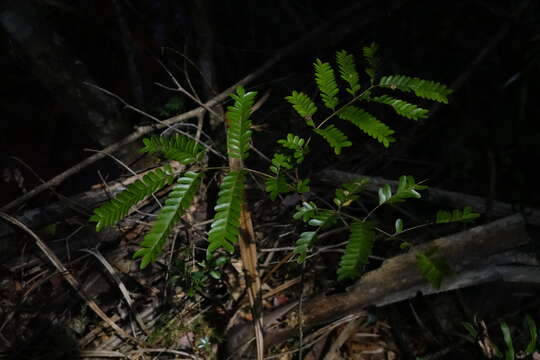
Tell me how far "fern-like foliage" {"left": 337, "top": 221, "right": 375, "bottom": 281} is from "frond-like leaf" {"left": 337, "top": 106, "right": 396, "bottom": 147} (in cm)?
31

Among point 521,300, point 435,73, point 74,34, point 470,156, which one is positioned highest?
point 74,34

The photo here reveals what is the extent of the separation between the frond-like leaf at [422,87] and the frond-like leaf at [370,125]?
0.22 m

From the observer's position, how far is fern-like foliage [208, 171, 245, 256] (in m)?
0.98

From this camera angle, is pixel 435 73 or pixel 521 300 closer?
pixel 521 300

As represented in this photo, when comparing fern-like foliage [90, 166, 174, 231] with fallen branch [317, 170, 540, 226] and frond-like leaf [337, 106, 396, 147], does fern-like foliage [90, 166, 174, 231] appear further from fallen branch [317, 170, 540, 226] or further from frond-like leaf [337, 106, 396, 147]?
fallen branch [317, 170, 540, 226]

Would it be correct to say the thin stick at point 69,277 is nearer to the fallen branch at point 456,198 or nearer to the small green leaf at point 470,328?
the fallen branch at point 456,198

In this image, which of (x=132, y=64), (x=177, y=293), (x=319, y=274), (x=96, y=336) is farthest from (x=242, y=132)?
(x=132, y=64)

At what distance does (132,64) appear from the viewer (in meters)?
3.01

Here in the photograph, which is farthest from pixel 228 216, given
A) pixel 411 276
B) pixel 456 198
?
pixel 456 198

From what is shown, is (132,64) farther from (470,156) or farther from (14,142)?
(470,156)

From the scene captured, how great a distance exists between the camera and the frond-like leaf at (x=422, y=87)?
1348 millimetres

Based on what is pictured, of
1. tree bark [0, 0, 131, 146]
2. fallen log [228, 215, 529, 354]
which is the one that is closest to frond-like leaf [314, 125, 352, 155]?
fallen log [228, 215, 529, 354]

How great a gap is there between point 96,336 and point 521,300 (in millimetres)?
2642

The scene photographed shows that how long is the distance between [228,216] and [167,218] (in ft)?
0.60
